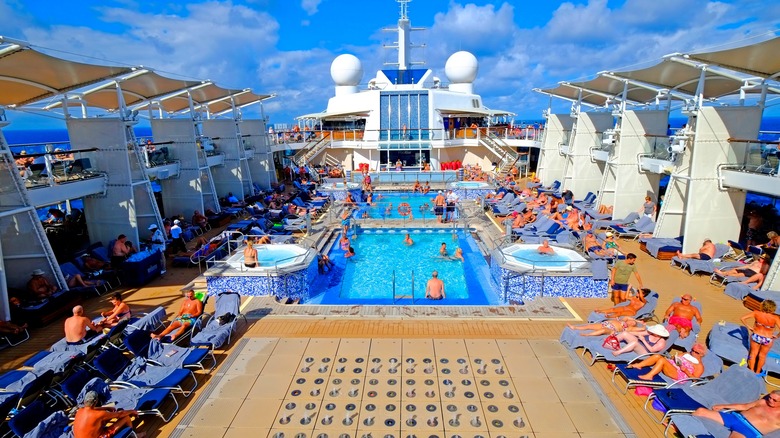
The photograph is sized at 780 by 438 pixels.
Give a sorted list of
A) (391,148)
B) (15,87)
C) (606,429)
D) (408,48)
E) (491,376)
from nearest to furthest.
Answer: (606,429) < (491,376) < (15,87) < (391,148) < (408,48)

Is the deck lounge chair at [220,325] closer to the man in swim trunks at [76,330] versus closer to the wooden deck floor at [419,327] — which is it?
the wooden deck floor at [419,327]

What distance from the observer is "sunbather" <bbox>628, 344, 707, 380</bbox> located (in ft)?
16.4

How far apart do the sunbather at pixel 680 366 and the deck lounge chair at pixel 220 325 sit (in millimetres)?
5407

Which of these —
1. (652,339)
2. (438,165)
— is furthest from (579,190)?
(652,339)

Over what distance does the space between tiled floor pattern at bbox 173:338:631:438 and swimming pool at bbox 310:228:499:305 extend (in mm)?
2732

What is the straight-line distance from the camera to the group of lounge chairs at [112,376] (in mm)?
4406

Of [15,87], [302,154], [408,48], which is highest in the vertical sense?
[408,48]

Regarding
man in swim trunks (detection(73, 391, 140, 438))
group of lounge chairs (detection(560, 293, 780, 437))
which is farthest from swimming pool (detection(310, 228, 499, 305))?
man in swim trunks (detection(73, 391, 140, 438))

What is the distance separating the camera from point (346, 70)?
29.0 metres

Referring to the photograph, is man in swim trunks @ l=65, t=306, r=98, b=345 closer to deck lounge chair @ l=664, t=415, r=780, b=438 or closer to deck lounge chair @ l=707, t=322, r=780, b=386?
deck lounge chair @ l=664, t=415, r=780, b=438

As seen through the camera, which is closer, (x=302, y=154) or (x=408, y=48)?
(x=302, y=154)

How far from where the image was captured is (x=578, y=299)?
8.09 meters

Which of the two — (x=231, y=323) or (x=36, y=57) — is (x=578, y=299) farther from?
(x=36, y=57)

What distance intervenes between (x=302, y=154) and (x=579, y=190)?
15481 mm
